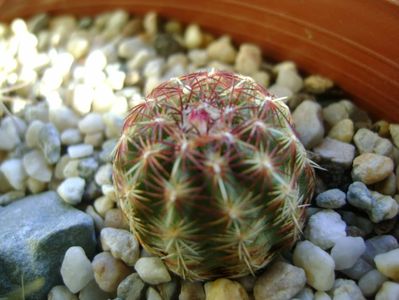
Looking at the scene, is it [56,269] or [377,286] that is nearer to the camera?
[377,286]

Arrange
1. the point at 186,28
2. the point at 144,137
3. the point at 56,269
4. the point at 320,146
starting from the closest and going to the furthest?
the point at 144,137 → the point at 56,269 → the point at 320,146 → the point at 186,28

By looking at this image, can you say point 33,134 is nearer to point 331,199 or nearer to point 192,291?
point 192,291

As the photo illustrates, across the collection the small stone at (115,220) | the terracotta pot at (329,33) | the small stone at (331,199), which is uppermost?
the terracotta pot at (329,33)

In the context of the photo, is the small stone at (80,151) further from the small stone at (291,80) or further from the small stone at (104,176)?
the small stone at (291,80)

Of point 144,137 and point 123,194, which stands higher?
point 144,137

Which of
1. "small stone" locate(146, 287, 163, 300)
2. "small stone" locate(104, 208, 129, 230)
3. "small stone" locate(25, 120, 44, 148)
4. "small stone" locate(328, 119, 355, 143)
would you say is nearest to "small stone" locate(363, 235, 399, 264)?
"small stone" locate(328, 119, 355, 143)

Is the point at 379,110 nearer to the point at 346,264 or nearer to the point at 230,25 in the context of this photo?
the point at 346,264

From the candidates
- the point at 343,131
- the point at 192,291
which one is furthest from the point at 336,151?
the point at 192,291

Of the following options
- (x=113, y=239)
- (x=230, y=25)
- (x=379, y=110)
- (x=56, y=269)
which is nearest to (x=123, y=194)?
(x=113, y=239)

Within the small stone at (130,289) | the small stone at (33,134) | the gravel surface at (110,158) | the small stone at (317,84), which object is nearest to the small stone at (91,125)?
the gravel surface at (110,158)
